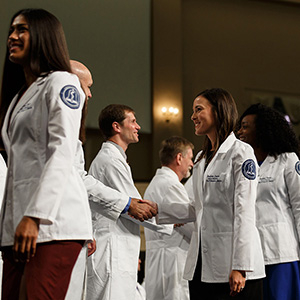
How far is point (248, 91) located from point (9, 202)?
8.28m

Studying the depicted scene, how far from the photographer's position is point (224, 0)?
31.3ft

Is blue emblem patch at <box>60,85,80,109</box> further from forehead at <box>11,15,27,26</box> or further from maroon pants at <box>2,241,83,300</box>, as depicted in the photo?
maroon pants at <box>2,241,83,300</box>

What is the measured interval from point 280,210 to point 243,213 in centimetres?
77

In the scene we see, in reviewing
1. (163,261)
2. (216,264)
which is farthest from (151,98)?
(216,264)

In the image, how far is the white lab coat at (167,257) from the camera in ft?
13.2

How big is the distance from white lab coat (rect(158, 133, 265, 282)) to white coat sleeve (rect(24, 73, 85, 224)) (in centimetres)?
114

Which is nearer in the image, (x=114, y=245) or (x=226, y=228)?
(x=226, y=228)

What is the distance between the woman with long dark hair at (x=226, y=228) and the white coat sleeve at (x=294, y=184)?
25.1 inches

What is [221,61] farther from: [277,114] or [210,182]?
[210,182]

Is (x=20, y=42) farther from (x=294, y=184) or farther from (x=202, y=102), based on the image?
(x=294, y=184)

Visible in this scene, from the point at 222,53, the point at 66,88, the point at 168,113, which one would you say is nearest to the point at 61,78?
the point at 66,88

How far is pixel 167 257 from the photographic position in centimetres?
411

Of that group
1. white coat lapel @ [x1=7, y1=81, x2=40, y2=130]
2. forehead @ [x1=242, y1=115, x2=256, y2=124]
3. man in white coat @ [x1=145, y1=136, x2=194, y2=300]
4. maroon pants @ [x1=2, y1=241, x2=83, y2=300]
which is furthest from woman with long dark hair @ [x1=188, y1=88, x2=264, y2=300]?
man in white coat @ [x1=145, y1=136, x2=194, y2=300]

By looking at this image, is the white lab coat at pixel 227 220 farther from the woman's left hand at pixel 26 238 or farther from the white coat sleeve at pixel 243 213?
the woman's left hand at pixel 26 238
